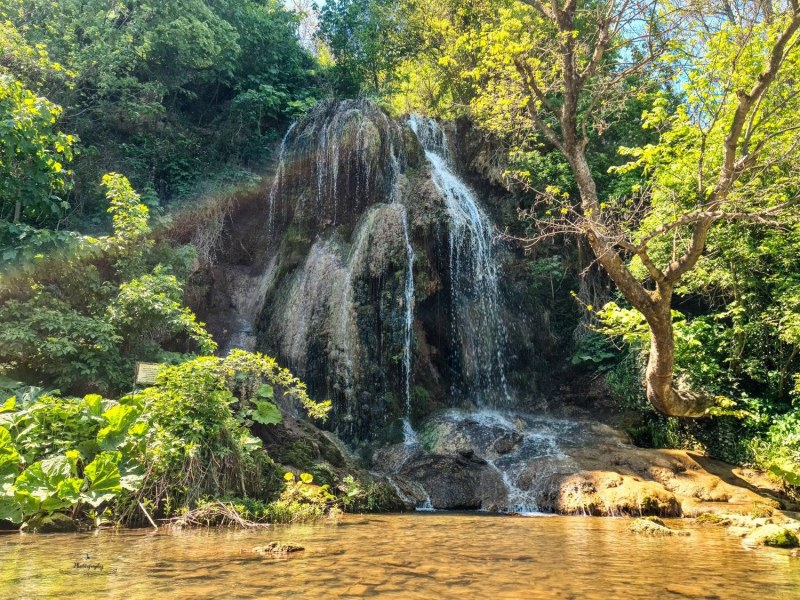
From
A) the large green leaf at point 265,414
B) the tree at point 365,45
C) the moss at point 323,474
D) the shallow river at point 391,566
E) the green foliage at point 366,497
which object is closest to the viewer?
the shallow river at point 391,566

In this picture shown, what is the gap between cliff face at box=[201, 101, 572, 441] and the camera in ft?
44.6

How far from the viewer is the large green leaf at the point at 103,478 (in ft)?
19.8

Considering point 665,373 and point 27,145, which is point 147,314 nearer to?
point 27,145

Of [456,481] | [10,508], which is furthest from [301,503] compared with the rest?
[456,481]

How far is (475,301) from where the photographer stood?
15.2 meters

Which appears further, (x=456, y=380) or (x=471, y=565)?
(x=456, y=380)

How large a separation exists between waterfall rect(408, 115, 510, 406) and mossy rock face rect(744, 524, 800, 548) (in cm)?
850

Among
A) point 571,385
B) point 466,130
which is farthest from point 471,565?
point 466,130

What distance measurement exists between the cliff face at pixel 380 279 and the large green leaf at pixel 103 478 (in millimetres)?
6770

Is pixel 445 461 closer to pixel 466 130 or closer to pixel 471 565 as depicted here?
pixel 471 565

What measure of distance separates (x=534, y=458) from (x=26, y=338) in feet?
30.4

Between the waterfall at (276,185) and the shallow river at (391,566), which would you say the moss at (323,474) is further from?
the waterfall at (276,185)

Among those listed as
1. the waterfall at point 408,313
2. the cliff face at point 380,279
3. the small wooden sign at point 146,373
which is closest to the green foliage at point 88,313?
the small wooden sign at point 146,373

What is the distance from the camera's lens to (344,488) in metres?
8.31
